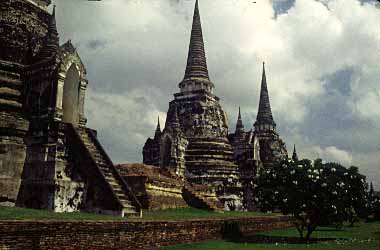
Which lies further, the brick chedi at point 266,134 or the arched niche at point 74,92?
the brick chedi at point 266,134

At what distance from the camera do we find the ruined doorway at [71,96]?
Answer: 65.0 ft

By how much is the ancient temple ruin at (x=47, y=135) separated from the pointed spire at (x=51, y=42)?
0.04m

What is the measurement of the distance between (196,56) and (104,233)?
35.0 meters

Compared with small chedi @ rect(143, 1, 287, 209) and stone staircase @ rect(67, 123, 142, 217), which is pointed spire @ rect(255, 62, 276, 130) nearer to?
small chedi @ rect(143, 1, 287, 209)

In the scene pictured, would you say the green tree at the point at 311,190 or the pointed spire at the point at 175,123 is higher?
the pointed spire at the point at 175,123

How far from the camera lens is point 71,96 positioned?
Answer: 1997cm

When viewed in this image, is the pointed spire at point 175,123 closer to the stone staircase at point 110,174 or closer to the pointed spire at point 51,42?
the pointed spire at point 51,42

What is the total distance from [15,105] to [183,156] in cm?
2186

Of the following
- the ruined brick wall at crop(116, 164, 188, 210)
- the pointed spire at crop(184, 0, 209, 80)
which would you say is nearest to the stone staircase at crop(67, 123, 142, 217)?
the ruined brick wall at crop(116, 164, 188, 210)

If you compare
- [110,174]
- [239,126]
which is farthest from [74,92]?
[239,126]

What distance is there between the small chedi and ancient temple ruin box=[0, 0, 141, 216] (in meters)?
14.9

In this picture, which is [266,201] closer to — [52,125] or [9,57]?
[52,125]

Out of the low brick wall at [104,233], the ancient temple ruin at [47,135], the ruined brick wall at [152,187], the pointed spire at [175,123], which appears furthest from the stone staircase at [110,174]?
the pointed spire at [175,123]

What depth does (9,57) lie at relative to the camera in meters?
19.4
